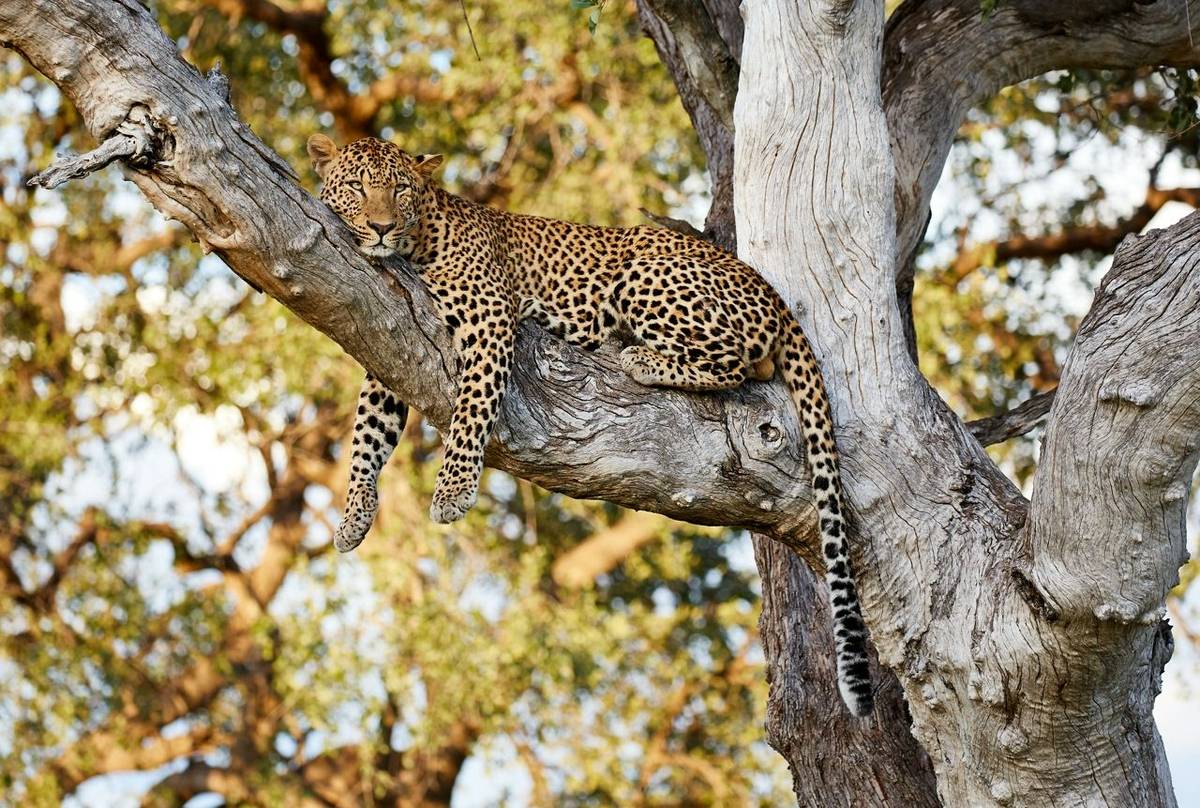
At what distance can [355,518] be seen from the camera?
21.7 ft

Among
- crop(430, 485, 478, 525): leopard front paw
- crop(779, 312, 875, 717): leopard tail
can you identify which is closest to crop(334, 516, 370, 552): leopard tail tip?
crop(430, 485, 478, 525): leopard front paw

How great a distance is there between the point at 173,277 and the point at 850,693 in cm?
971

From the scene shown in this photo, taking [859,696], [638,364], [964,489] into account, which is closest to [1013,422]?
[964,489]

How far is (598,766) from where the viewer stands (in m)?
13.7

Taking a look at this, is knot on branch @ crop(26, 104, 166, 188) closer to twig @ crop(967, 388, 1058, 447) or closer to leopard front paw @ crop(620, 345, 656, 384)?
leopard front paw @ crop(620, 345, 656, 384)

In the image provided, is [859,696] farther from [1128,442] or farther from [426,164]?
[426,164]

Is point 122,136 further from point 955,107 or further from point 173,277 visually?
point 173,277

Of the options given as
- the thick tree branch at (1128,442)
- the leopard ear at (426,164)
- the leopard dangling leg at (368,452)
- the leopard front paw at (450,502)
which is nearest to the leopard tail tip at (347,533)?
the leopard dangling leg at (368,452)

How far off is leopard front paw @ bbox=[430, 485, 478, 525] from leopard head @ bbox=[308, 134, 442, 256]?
906 mm

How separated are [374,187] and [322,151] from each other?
0.70 metres

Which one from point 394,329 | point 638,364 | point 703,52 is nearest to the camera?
point 394,329

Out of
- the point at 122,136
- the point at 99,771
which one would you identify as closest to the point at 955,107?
the point at 122,136

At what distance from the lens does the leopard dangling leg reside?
6.62m

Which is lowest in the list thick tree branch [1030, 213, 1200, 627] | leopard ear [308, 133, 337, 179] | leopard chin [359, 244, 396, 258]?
thick tree branch [1030, 213, 1200, 627]
